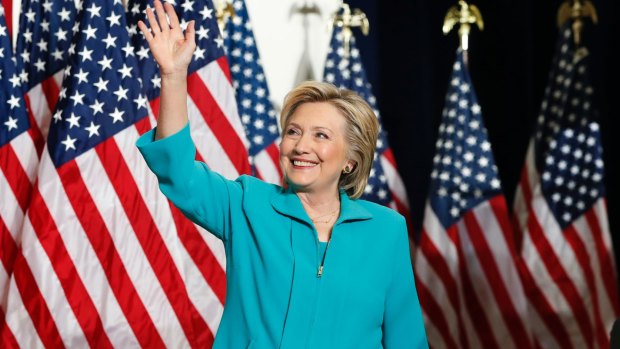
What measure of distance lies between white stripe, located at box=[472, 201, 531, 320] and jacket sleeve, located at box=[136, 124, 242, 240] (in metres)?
2.86

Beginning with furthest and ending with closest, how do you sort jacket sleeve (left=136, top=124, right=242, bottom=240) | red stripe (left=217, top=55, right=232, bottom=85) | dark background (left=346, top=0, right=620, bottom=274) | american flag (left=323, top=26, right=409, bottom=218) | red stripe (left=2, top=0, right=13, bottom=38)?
dark background (left=346, top=0, right=620, bottom=274) → american flag (left=323, top=26, right=409, bottom=218) → red stripe (left=217, top=55, right=232, bottom=85) → red stripe (left=2, top=0, right=13, bottom=38) → jacket sleeve (left=136, top=124, right=242, bottom=240)

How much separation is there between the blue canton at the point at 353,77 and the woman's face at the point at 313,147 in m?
2.51

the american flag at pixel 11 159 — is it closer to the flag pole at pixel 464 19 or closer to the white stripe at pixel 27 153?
the white stripe at pixel 27 153

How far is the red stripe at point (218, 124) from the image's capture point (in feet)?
12.5

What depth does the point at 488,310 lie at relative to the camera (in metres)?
4.72

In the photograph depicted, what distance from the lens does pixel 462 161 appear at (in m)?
4.80

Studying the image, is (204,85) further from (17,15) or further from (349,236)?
(349,236)

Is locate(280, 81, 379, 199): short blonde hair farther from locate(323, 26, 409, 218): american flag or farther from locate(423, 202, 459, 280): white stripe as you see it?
locate(423, 202, 459, 280): white stripe

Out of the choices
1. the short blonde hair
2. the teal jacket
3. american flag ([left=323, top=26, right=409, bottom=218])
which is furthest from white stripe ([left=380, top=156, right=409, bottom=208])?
the teal jacket

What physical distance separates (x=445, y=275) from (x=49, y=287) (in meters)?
2.17

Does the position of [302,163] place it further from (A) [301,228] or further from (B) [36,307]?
(B) [36,307]

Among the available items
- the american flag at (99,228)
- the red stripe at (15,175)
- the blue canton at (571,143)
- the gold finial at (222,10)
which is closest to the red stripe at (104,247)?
the american flag at (99,228)

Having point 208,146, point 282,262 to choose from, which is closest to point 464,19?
point 208,146

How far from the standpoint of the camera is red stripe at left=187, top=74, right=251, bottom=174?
3.82 metres
